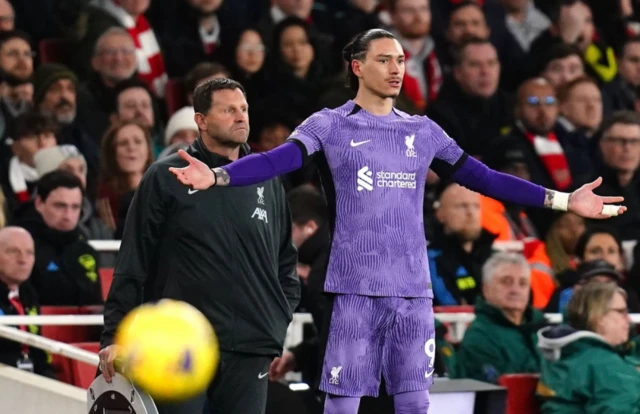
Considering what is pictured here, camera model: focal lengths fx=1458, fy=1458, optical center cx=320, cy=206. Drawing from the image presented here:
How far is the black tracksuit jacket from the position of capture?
550cm

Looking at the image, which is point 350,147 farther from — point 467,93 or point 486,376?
point 467,93

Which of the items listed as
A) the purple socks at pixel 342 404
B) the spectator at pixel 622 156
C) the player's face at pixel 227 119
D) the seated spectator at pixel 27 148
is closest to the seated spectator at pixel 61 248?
the seated spectator at pixel 27 148

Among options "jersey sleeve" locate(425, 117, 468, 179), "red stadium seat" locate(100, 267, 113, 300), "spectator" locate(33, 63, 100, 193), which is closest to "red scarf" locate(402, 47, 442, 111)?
"spectator" locate(33, 63, 100, 193)

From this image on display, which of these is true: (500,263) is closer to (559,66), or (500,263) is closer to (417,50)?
(417,50)

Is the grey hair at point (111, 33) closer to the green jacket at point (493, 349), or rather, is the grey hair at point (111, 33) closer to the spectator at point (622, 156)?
the spectator at point (622, 156)

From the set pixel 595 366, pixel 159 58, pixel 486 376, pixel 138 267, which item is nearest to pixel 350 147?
pixel 138 267

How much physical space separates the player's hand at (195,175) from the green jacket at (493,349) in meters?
3.43

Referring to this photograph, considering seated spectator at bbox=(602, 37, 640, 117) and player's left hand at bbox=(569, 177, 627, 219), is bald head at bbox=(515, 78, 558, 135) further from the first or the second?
player's left hand at bbox=(569, 177, 627, 219)

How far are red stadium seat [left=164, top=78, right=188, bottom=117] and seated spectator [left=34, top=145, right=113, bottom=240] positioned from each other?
4.87 feet

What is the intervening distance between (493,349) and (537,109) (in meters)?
4.11

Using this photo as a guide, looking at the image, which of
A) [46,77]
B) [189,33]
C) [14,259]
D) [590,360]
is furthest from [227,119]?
[189,33]

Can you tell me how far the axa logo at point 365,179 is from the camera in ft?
17.9

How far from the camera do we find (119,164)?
9.80 meters

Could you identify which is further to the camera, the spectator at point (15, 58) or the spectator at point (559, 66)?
the spectator at point (559, 66)
